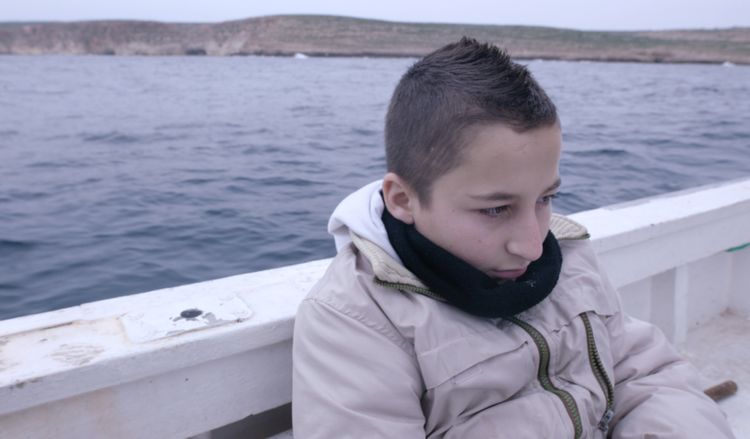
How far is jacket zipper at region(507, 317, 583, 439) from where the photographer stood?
1.00 meters

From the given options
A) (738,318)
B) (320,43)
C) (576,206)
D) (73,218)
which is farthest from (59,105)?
(320,43)

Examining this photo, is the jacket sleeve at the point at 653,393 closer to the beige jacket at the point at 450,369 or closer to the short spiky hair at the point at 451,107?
the beige jacket at the point at 450,369

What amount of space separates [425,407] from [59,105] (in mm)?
10622

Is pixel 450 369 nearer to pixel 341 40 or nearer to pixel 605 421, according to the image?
pixel 605 421

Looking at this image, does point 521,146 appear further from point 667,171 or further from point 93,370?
point 667,171

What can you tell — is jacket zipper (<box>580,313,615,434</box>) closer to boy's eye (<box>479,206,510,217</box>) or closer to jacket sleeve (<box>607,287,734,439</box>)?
jacket sleeve (<box>607,287,734,439</box>)

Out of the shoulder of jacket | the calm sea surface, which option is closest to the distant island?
the calm sea surface

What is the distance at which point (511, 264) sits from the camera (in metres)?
0.99

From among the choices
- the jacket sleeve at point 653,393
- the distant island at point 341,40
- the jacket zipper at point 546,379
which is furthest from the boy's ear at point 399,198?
the distant island at point 341,40

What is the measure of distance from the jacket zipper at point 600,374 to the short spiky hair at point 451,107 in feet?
1.19

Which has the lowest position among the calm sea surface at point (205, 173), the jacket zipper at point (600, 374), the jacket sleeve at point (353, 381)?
the calm sea surface at point (205, 173)

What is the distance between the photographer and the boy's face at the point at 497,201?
0.91 m

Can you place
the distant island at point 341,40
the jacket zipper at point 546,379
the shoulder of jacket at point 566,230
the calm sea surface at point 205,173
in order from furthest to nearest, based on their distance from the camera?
the distant island at point 341,40, the calm sea surface at point 205,173, the shoulder of jacket at point 566,230, the jacket zipper at point 546,379

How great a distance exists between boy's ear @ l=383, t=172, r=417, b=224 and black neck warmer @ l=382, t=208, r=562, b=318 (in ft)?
0.06
